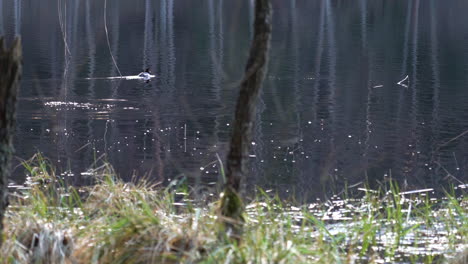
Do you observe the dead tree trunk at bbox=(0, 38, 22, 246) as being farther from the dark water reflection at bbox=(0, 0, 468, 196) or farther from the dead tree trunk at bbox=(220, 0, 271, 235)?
the dead tree trunk at bbox=(220, 0, 271, 235)

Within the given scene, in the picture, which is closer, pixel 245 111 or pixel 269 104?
pixel 245 111

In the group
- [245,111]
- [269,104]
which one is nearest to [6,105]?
[245,111]

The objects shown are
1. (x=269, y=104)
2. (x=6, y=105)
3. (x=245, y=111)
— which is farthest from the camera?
(x=269, y=104)

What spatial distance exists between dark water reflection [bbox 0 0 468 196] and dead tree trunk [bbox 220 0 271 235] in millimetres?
1768

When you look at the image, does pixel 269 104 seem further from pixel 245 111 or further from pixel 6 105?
pixel 6 105

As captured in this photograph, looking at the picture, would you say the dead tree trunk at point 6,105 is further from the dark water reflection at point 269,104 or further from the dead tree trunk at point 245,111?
the dead tree trunk at point 245,111

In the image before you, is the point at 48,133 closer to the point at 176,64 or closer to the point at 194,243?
the point at 194,243

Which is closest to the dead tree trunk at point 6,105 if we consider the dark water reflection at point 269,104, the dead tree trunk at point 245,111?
the dark water reflection at point 269,104

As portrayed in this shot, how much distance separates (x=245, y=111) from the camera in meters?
6.22

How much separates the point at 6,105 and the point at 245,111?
158 centimetres

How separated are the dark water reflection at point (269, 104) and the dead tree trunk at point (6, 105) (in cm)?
130

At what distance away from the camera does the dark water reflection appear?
14.9m

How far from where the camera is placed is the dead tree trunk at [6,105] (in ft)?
19.2

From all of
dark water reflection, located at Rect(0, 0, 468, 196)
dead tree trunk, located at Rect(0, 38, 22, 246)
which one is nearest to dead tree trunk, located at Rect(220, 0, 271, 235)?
dead tree trunk, located at Rect(0, 38, 22, 246)
